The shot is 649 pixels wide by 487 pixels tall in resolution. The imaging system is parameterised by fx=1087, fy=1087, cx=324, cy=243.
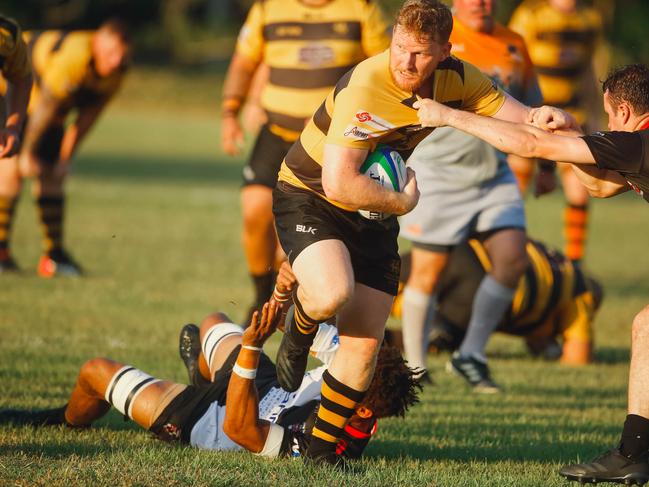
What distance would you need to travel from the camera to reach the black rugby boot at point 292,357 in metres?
5.05

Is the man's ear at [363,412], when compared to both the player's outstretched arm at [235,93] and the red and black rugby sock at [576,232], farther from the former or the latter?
the red and black rugby sock at [576,232]

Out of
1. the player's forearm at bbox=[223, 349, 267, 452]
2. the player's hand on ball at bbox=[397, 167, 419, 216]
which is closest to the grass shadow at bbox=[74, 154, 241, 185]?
the player's forearm at bbox=[223, 349, 267, 452]

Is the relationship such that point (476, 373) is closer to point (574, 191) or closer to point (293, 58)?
point (293, 58)

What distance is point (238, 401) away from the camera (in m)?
4.92

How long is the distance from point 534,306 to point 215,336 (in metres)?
3.64

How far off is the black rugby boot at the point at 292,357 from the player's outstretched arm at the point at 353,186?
2.34 feet

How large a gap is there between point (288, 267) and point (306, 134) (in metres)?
0.64

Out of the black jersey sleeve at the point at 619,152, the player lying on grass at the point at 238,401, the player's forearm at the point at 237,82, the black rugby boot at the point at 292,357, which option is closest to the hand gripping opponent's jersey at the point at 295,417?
the player lying on grass at the point at 238,401

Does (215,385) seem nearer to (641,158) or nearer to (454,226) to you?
(641,158)

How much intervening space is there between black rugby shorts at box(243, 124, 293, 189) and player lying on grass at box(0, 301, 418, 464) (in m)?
2.72

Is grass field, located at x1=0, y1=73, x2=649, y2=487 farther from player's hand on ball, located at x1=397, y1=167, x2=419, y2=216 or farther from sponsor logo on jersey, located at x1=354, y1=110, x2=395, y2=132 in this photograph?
sponsor logo on jersey, located at x1=354, y1=110, x2=395, y2=132

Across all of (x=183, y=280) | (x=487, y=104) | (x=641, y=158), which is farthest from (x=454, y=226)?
(x=183, y=280)

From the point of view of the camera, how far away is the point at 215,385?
5293 millimetres

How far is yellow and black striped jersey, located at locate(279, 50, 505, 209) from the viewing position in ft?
15.4
